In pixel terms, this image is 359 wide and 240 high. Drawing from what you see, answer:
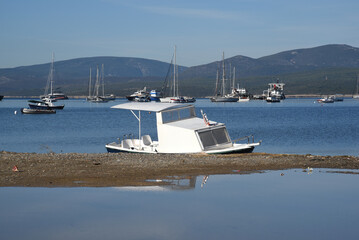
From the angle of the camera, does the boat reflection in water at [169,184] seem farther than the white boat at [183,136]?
No

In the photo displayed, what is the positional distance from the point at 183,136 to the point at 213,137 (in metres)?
1.56

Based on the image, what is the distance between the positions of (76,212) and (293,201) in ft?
20.9

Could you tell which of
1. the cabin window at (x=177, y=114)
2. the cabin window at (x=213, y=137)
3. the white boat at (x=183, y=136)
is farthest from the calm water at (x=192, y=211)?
the cabin window at (x=177, y=114)

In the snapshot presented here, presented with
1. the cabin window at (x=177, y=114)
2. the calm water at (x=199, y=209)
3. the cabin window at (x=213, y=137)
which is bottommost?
the calm water at (x=199, y=209)

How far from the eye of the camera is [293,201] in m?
18.6

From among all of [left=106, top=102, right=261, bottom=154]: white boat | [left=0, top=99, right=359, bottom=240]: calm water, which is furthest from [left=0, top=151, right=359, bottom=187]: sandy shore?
[left=106, top=102, right=261, bottom=154]: white boat

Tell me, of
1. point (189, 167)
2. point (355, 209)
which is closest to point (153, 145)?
point (189, 167)

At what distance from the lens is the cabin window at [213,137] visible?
3131 cm

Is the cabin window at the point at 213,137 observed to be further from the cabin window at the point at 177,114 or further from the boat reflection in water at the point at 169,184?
the boat reflection in water at the point at 169,184

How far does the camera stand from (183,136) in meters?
31.5

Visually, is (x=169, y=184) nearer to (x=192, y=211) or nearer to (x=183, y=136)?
(x=192, y=211)

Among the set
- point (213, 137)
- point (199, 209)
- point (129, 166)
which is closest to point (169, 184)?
point (199, 209)

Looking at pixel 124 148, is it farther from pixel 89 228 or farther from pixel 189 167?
pixel 89 228

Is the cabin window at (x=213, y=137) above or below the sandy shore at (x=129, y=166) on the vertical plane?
above
